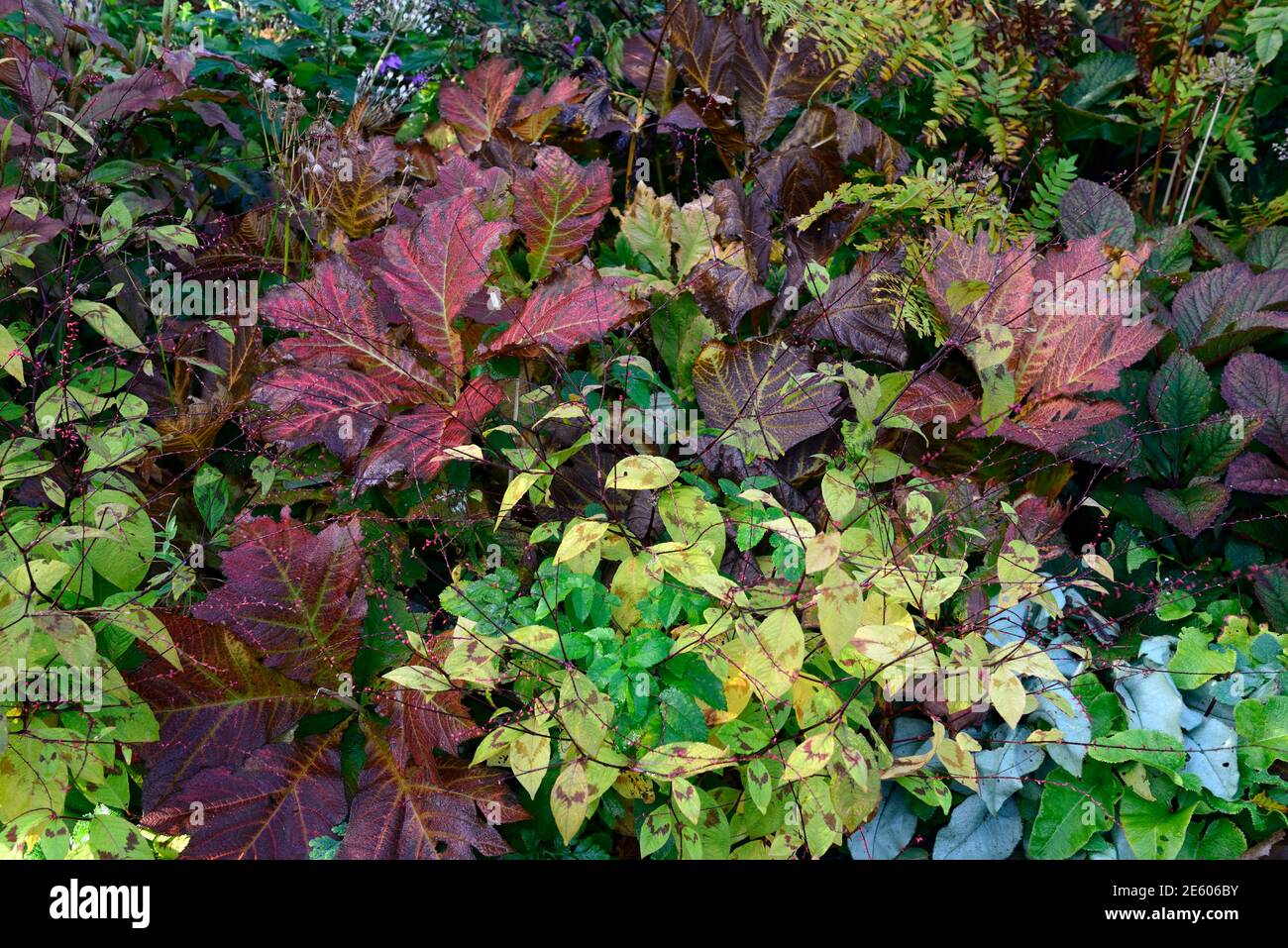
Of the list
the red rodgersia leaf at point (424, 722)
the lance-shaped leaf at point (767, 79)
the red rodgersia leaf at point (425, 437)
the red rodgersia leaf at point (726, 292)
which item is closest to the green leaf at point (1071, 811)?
the red rodgersia leaf at point (424, 722)

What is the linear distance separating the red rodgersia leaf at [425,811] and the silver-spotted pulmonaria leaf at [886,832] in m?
0.58

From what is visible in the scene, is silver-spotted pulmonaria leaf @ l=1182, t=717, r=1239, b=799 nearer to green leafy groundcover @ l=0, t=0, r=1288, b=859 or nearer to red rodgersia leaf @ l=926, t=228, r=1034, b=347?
green leafy groundcover @ l=0, t=0, r=1288, b=859

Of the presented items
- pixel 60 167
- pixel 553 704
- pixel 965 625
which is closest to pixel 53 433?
pixel 60 167

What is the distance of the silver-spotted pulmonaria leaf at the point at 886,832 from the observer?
184cm

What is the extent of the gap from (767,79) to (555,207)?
2.88 ft

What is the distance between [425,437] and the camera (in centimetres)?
195

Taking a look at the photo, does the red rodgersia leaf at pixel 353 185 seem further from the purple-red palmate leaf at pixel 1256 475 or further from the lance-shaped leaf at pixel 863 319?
the purple-red palmate leaf at pixel 1256 475

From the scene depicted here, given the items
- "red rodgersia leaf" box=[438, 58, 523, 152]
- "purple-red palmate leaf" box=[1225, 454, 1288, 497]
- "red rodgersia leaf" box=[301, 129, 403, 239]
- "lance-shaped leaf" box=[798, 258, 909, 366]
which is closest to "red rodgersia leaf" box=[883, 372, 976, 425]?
"lance-shaped leaf" box=[798, 258, 909, 366]

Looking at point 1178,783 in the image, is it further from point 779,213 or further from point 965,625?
point 779,213

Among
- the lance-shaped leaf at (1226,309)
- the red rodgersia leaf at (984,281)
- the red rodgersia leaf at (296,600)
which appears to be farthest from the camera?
the lance-shaped leaf at (1226,309)

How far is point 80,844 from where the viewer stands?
180 cm

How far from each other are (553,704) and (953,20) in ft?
7.44

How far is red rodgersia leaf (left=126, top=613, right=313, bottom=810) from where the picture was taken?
6.03 ft

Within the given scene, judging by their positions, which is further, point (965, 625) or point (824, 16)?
point (824, 16)
